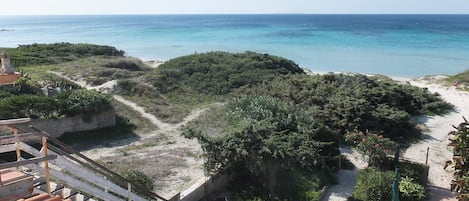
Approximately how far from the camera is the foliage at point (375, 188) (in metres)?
12.6

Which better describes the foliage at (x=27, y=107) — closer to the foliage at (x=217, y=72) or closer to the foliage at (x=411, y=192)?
the foliage at (x=217, y=72)

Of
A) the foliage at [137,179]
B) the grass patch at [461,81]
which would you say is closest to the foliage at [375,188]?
the foliage at [137,179]

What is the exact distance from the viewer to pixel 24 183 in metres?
6.10

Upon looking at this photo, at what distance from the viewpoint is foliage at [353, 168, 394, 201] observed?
12.6m

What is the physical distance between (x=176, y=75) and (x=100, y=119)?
12191 millimetres

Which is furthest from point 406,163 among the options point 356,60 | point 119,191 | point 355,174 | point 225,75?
point 356,60

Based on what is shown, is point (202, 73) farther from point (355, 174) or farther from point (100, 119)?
point (355, 174)

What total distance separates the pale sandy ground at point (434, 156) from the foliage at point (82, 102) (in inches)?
417

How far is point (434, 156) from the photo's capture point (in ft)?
57.9

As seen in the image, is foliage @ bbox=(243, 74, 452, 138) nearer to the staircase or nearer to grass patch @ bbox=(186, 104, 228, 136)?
grass patch @ bbox=(186, 104, 228, 136)

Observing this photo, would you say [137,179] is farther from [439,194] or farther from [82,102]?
[439,194]

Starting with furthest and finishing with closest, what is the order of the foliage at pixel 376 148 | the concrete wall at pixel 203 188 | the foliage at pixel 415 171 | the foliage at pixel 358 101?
the foliage at pixel 358 101 → the foliage at pixel 376 148 → the foliage at pixel 415 171 → the concrete wall at pixel 203 188

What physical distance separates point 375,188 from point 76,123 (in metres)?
12.3

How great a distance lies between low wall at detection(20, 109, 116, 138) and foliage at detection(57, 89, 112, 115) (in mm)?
235
